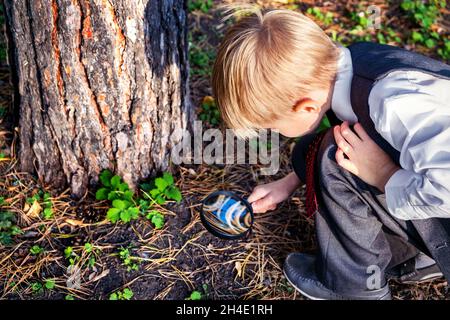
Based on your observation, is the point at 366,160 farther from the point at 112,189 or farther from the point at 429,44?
the point at 429,44

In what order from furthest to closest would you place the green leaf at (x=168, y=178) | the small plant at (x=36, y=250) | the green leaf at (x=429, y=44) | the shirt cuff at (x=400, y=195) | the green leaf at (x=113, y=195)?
the green leaf at (x=429, y=44)
the green leaf at (x=168, y=178)
the green leaf at (x=113, y=195)
the small plant at (x=36, y=250)
the shirt cuff at (x=400, y=195)

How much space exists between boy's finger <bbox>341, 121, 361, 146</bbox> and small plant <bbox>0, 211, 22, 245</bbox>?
153cm

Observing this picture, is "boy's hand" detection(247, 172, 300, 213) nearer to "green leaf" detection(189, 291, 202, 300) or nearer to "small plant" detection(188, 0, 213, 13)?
"green leaf" detection(189, 291, 202, 300)

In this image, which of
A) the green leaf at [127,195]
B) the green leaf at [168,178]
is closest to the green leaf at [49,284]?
the green leaf at [127,195]

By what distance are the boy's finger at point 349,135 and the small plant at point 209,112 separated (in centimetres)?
96

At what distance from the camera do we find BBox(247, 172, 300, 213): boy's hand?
245cm

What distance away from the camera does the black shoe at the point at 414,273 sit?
7.38 ft

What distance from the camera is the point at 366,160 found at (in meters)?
1.91

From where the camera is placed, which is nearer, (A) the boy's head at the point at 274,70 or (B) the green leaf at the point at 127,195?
(A) the boy's head at the point at 274,70

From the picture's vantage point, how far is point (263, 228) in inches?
96.1

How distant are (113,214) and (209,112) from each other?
891 mm

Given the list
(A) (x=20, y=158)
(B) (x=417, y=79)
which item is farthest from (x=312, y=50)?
(A) (x=20, y=158)

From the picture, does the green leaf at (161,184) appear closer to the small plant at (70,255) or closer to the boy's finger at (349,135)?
the small plant at (70,255)

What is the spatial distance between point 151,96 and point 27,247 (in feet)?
2.96
